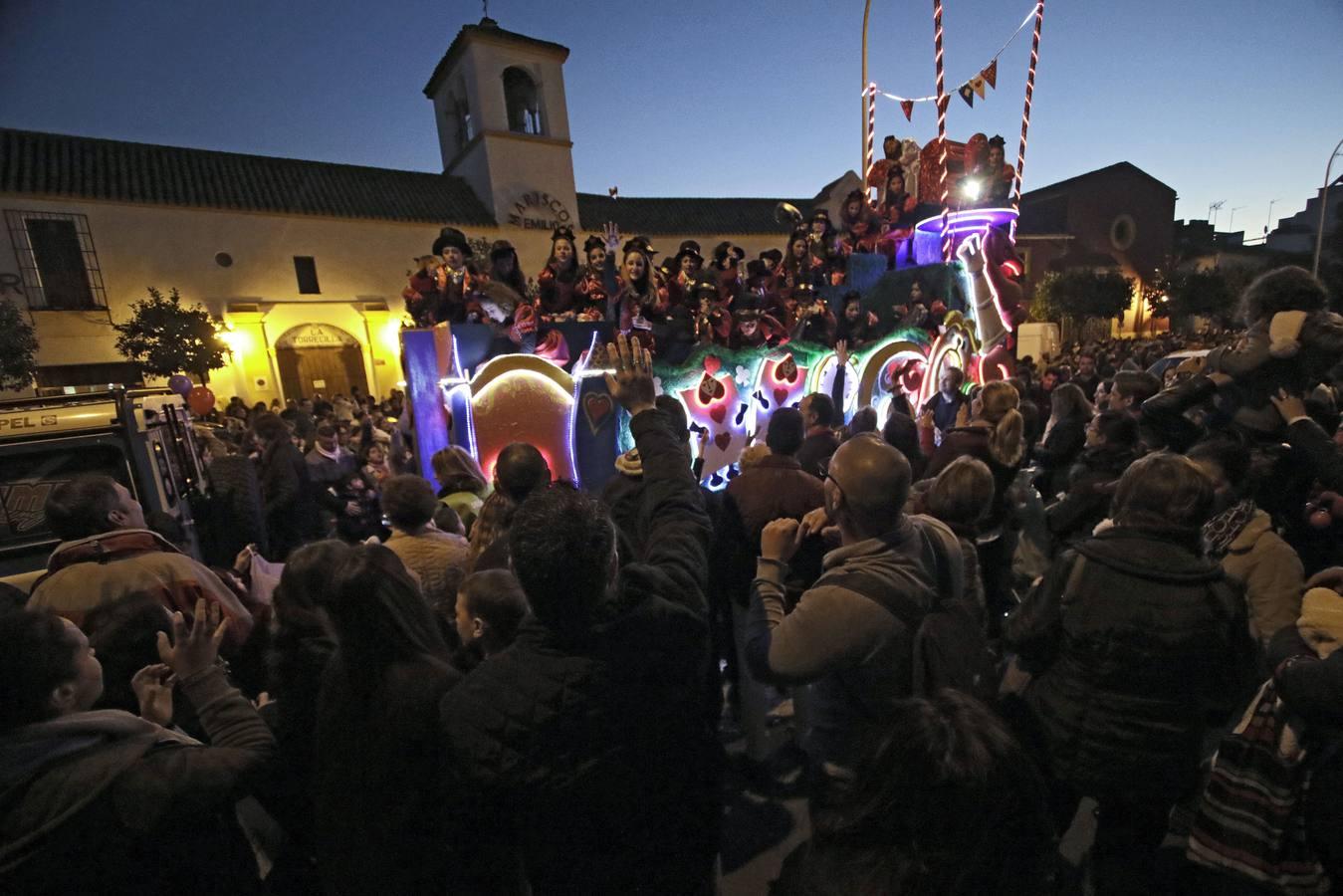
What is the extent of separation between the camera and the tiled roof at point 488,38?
21.0 metres

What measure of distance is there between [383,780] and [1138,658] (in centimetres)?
210

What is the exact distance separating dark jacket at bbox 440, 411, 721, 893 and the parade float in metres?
4.37

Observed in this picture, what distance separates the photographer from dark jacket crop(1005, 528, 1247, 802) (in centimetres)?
169

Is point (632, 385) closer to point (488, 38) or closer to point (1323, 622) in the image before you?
point (1323, 622)

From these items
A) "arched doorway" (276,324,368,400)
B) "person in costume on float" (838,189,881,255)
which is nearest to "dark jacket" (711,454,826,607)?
"person in costume on float" (838,189,881,255)

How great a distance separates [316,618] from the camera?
1.73 m

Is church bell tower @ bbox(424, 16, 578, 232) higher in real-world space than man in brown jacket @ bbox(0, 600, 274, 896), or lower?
higher

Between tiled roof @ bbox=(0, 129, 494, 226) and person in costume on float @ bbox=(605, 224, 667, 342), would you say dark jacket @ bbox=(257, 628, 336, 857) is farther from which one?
tiled roof @ bbox=(0, 129, 494, 226)

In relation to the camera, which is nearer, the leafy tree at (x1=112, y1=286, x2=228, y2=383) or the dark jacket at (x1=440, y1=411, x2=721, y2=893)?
the dark jacket at (x1=440, y1=411, x2=721, y2=893)

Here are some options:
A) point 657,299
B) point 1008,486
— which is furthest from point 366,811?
point 657,299

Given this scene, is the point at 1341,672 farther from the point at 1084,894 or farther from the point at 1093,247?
the point at 1093,247

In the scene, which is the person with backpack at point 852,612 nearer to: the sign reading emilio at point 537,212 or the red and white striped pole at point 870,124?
the red and white striped pole at point 870,124

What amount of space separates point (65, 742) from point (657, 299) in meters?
5.73

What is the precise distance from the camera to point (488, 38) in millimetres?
21156
